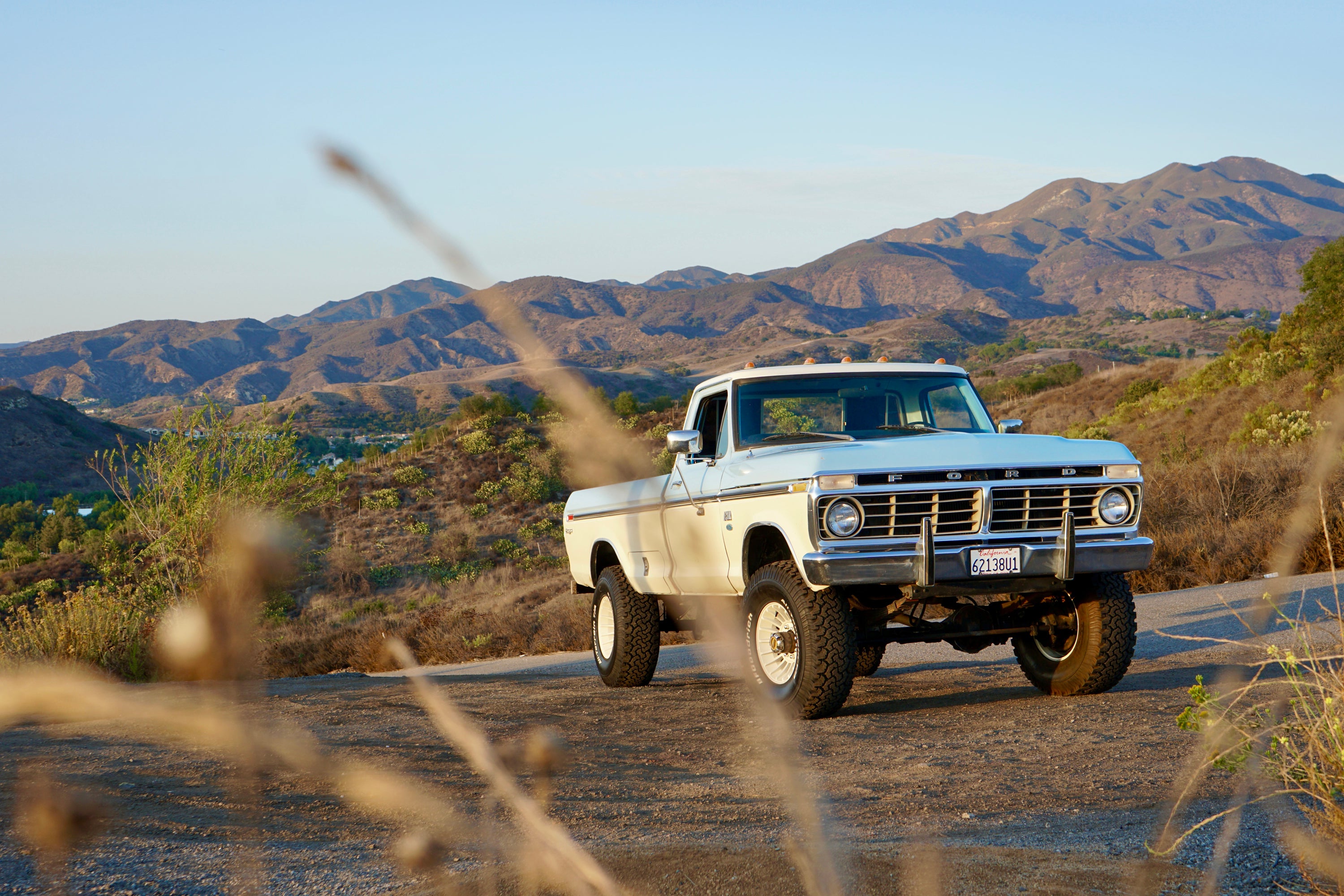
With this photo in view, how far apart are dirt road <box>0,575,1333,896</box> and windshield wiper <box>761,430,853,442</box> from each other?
1895 millimetres

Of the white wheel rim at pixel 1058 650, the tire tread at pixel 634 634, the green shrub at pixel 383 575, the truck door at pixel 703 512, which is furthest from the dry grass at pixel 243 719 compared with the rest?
the green shrub at pixel 383 575

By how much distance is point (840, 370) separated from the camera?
29.7 feet

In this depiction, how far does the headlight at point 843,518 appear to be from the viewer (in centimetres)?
712

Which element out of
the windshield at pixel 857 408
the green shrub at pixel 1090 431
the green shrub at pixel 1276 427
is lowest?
the green shrub at pixel 1090 431

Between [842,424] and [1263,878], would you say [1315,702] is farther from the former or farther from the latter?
[842,424]

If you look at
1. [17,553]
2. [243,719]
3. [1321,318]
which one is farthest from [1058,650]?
[17,553]

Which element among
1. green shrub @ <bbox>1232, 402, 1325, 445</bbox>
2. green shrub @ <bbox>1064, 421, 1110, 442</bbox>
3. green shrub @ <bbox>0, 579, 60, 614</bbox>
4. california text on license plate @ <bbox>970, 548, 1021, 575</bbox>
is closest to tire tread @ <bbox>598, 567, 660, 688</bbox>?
california text on license plate @ <bbox>970, 548, 1021, 575</bbox>

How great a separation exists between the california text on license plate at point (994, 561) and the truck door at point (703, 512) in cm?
185

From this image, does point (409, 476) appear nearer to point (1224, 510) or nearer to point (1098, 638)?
point (1224, 510)

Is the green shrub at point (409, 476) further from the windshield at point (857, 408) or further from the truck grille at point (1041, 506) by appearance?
the truck grille at point (1041, 506)

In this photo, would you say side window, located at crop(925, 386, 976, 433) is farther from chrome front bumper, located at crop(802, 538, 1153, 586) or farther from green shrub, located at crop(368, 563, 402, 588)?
green shrub, located at crop(368, 563, 402, 588)

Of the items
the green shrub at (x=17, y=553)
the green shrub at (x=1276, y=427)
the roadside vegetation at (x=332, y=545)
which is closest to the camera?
the roadside vegetation at (x=332, y=545)

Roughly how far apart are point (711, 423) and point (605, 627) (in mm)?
2205

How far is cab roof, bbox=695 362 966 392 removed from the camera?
900 centimetres
